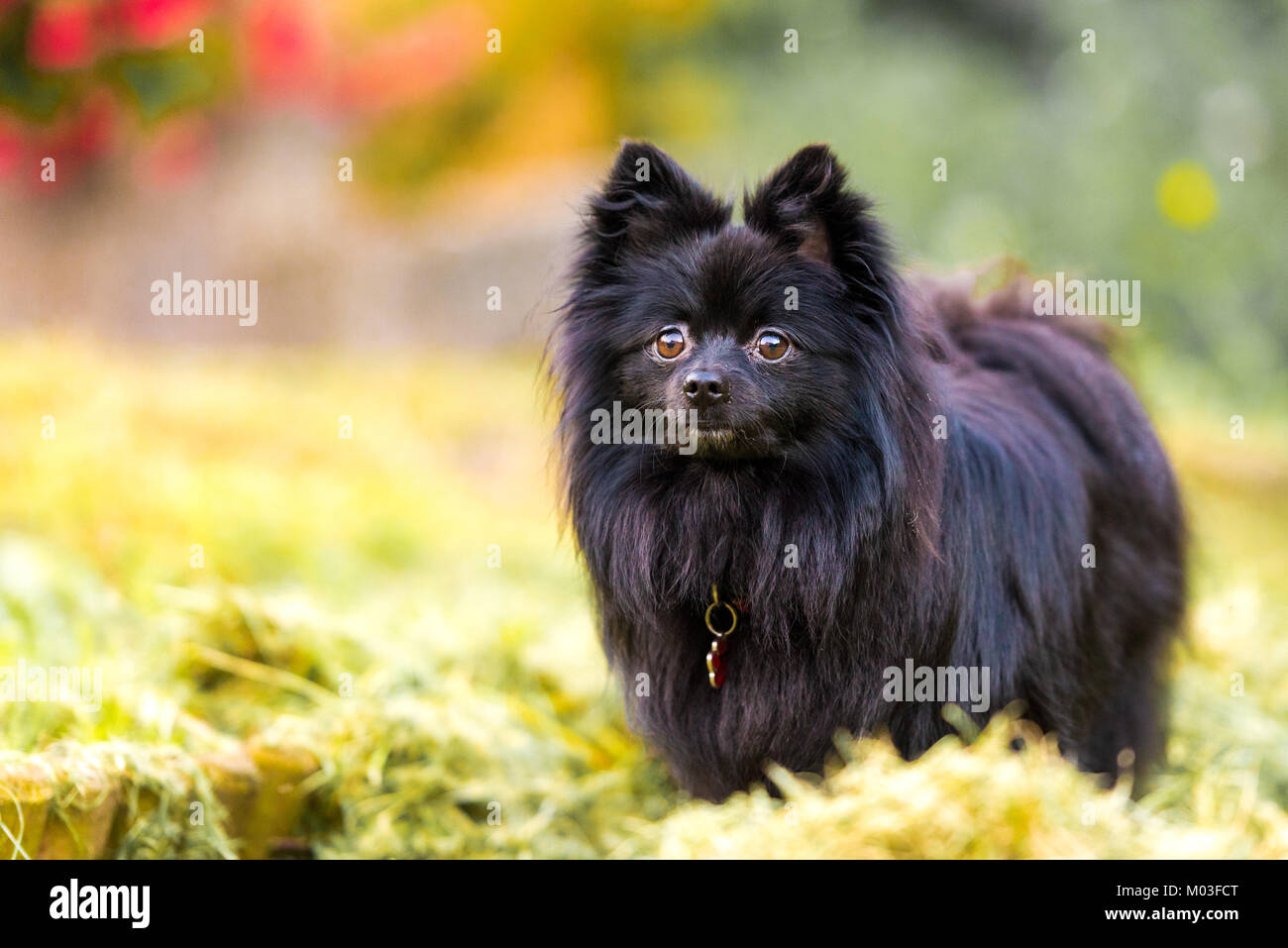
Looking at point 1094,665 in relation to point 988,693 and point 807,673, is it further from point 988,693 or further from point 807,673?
point 807,673

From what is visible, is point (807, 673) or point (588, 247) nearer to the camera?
point (807, 673)

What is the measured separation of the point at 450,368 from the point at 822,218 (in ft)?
25.6

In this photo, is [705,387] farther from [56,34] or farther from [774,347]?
[56,34]

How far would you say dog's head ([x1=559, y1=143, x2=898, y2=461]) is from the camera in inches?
135

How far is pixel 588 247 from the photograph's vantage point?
3809 millimetres

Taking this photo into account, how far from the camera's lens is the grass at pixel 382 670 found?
311 cm

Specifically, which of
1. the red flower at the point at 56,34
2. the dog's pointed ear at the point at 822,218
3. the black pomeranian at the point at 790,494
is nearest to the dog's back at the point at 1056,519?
the black pomeranian at the point at 790,494

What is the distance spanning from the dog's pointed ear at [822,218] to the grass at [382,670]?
1336mm

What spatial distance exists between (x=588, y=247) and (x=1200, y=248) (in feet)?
27.6

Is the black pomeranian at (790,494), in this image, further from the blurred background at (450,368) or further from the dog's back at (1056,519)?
the blurred background at (450,368)

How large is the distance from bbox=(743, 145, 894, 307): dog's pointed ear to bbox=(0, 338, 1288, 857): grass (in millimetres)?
1336

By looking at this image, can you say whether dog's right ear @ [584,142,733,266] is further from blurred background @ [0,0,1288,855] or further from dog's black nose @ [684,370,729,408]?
dog's black nose @ [684,370,729,408]
